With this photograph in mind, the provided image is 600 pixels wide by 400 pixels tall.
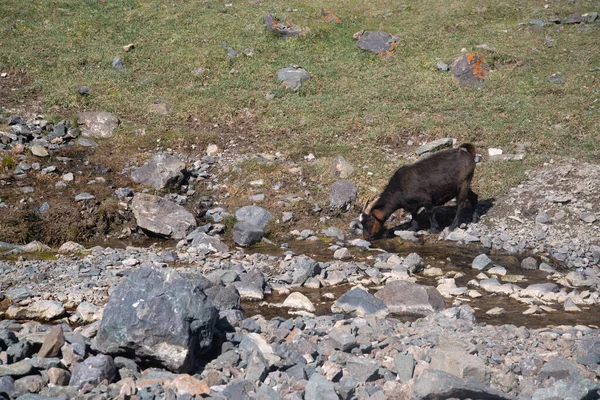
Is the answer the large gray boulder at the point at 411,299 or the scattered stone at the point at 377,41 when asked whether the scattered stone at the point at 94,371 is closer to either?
the large gray boulder at the point at 411,299

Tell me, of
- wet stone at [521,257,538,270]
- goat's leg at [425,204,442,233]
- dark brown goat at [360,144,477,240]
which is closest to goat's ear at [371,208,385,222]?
dark brown goat at [360,144,477,240]

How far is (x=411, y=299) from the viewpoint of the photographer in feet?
33.2

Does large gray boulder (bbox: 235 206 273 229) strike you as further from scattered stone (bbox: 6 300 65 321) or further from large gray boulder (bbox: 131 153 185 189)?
scattered stone (bbox: 6 300 65 321)

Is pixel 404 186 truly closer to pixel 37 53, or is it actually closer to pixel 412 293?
pixel 412 293

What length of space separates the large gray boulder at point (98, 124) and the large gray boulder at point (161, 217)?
494cm

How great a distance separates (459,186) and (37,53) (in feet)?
58.0

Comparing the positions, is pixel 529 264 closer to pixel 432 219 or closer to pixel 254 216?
pixel 432 219

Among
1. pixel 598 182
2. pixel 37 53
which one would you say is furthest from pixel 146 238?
pixel 37 53

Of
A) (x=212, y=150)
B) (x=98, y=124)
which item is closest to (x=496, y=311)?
(x=212, y=150)

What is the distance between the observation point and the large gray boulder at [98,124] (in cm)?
2003

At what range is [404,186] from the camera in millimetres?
15398

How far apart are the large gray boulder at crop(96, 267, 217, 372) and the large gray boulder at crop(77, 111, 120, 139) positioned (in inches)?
529

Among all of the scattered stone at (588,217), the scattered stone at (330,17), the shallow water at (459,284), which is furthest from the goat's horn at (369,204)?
the scattered stone at (330,17)

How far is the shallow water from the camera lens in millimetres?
10000
